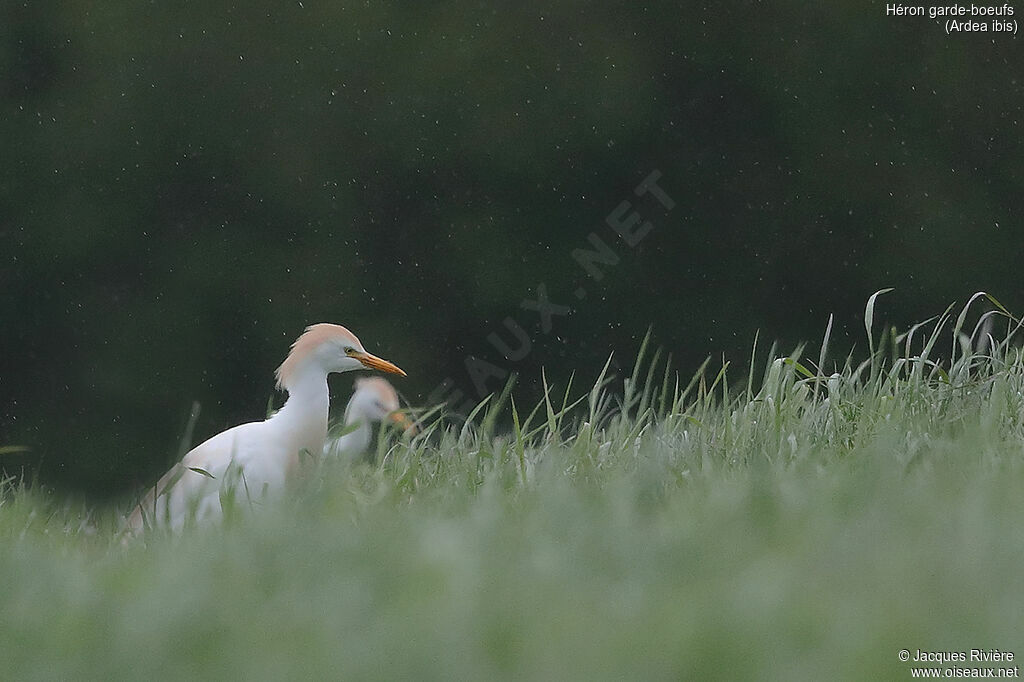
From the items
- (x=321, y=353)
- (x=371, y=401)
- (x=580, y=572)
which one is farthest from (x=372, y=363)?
(x=580, y=572)

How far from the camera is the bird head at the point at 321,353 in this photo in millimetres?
4359

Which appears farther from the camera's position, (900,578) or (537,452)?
(537,452)

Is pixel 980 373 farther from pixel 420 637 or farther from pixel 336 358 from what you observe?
pixel 420 637

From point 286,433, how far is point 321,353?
390mm

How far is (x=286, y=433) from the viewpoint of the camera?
4109mm

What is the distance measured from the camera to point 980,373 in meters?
3.59

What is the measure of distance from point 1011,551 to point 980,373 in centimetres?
160

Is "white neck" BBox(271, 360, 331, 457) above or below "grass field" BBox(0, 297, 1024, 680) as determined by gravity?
below

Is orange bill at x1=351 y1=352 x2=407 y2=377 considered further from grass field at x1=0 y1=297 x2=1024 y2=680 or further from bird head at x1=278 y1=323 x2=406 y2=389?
grass field at x1=0 y1=297 x2=1024 y2=680

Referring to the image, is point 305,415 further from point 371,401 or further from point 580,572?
point 580,572

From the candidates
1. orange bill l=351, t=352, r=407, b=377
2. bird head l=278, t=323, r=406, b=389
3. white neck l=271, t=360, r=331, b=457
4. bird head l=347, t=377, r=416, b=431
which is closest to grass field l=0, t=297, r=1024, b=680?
white neck l=271, t=360, r=331, b=457

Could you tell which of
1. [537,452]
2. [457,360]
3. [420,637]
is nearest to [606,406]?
[537,452]

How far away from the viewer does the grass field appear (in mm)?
1742

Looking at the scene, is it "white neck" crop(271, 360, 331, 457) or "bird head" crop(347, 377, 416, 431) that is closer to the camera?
"white neck" crop(271, 360, 331, 457)
